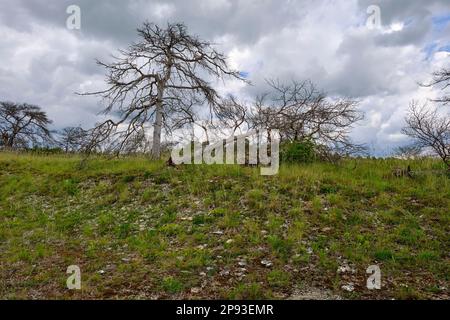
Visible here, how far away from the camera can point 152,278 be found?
20.8 feet

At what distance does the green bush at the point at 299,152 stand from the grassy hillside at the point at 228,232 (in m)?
0.85

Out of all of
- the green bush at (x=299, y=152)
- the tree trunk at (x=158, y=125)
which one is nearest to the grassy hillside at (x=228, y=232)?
the green bush at (x=299, y=152)

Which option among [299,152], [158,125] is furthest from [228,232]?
[158,125]

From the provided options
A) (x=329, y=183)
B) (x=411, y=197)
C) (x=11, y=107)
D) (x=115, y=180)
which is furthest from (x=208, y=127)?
(x=11, y=107)

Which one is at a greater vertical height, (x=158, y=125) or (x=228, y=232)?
(x=158, y=125)

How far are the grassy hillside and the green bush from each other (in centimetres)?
85

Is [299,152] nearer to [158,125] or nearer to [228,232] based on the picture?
[158,125]

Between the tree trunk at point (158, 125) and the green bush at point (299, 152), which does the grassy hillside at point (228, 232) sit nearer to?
the green bush at point (299, 152)

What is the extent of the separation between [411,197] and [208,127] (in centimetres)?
811

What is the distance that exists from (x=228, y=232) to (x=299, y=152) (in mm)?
6190

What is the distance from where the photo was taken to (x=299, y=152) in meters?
13.4

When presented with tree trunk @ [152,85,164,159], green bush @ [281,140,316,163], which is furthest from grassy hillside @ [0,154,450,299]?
tree trunk @ [152,85,164,159]

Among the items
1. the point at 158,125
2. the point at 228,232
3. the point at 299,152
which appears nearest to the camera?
the point at 228,232

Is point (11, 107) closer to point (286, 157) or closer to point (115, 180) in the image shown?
point (115, 180)
